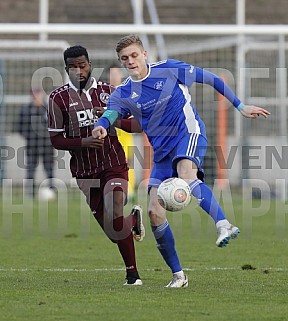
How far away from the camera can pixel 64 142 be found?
8086 mm

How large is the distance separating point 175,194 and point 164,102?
956 millimetres

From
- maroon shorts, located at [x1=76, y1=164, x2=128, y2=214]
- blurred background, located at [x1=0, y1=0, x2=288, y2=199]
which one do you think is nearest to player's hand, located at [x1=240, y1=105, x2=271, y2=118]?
maroon shorts, located at [x1=76, y1=164, x2=128, y2=214]

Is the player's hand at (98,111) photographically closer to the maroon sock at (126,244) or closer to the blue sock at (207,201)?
the maroon sock at (126,244)

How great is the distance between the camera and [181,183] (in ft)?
23.9

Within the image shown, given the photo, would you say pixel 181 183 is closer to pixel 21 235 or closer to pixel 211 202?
pixel 211 202

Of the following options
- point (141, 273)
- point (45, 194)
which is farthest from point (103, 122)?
point (45, 194)

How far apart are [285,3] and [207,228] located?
12708mm

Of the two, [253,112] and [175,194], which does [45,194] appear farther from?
[175,194]

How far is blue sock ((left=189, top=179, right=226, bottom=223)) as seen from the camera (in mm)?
7277

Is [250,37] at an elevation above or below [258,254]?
above

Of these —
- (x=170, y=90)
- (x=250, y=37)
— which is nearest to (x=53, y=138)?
(x=170, y=90)

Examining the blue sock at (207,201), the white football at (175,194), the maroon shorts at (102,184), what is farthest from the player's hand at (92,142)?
the blue sock at (207,201)

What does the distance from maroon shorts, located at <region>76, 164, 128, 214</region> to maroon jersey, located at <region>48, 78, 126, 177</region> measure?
54 millimetres

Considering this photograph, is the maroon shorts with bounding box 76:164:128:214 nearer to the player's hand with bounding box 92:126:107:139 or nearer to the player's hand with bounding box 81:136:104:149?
the player's hand with bounding box 81:136:104:149
